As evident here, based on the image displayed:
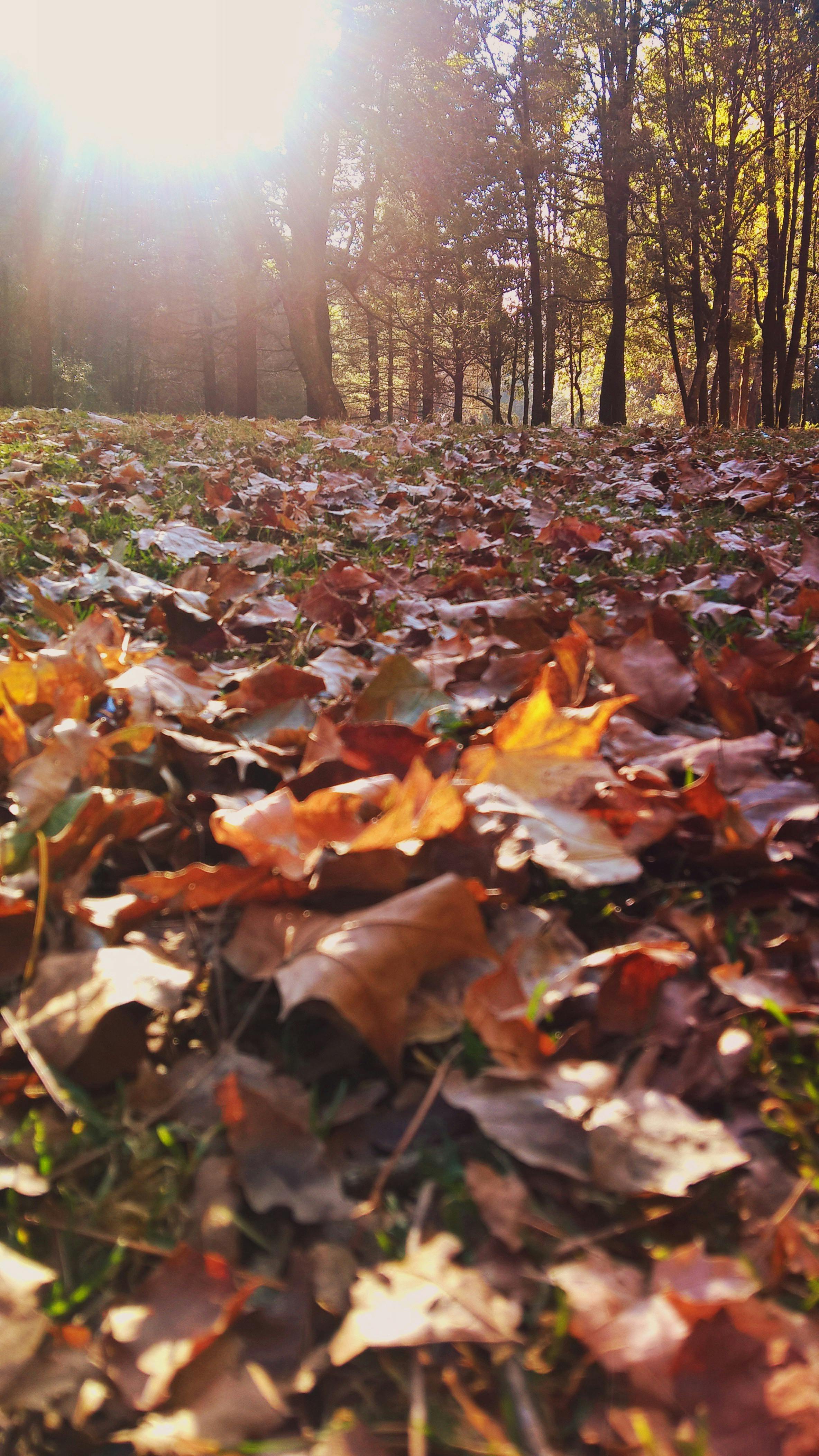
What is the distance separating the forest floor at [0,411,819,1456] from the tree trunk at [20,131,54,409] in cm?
1802

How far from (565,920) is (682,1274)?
18.2 inches

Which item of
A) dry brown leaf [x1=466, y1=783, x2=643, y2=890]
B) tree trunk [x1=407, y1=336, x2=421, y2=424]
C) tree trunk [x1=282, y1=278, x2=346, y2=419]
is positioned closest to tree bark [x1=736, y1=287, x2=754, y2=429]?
tree trunk [x1=407, y1=336, x2=421, y2=424]

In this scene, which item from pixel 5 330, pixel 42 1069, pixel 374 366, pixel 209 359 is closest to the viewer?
pixel 42 1069

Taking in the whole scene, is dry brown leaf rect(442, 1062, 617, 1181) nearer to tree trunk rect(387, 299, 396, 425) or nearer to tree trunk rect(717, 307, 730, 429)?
tree trunk rect(717, 307, 730, 429)

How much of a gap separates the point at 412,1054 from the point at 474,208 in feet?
77.5

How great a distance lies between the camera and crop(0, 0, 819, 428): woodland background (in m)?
15.2

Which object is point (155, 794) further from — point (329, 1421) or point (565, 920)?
point (329, 1421)

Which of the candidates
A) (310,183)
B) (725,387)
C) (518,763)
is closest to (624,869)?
(518,763)

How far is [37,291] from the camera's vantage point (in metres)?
17.4

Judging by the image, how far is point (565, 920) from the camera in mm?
1140

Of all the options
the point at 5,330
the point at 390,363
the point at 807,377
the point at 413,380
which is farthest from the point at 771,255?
the point at 413,380

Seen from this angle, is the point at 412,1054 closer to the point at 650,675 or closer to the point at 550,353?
the point at 650,675

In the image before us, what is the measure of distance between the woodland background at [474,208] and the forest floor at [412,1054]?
1445cm

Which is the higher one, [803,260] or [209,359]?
[209,359]
